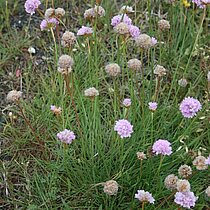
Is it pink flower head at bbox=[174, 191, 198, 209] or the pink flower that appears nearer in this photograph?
pink flower head at bbox=[174, 191, 198, 209]

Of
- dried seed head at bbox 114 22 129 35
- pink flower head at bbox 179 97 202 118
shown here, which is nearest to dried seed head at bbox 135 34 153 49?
dried seed head at bbox 114 22 129 35

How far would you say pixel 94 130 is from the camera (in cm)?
183

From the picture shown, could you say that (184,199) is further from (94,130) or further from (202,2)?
(202,2)

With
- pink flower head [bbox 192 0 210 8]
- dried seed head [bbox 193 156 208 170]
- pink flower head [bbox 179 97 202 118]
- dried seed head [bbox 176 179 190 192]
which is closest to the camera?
dried seed head [bbox 176 179 190 192]

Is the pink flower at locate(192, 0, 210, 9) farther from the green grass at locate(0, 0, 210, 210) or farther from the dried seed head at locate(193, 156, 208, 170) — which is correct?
the dried seed head at locate(193, 156, 208, 170)

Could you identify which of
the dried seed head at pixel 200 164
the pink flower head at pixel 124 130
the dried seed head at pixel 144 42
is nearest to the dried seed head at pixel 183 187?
the dried seed head at pixel 200 164

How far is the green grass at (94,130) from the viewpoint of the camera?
5.86ft

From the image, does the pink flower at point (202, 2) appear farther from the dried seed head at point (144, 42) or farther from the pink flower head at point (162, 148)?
the pink flower head at point (162, 148)

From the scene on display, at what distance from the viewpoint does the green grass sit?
1786 millimetres

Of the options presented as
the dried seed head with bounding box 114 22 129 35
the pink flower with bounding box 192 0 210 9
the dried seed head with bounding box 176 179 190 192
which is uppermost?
the pink flower with bounding box 192 0 210 9

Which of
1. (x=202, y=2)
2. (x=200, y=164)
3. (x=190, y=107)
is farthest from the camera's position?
(x=202, y=2)

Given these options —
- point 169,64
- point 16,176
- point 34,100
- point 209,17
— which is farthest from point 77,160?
point 209,17

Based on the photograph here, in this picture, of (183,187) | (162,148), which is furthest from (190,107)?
(183,187)

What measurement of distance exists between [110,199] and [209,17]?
3.91 feet
